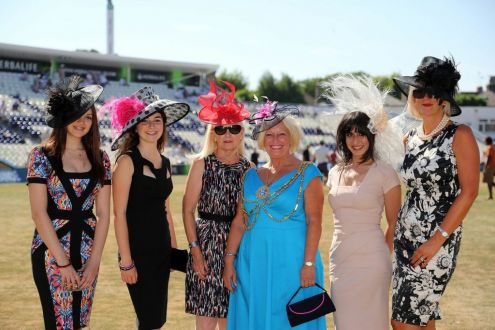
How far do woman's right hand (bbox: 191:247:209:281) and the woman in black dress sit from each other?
188 mm

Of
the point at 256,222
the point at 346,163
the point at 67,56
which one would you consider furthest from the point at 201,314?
the point at 67,56

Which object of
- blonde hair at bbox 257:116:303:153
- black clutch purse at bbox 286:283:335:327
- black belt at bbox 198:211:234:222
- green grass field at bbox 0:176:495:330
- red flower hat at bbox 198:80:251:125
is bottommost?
green grass field at bbox 0:176:495:330

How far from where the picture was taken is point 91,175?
3910mm

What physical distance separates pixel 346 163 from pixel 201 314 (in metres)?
1.51

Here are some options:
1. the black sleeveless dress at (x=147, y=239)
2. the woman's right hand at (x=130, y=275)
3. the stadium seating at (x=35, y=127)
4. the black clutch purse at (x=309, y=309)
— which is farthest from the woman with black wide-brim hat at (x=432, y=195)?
the stadium seating at (x=35, y=127)

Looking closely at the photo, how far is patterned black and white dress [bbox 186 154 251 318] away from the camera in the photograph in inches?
170

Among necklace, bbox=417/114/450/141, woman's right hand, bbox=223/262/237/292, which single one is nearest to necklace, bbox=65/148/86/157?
woman's right hand, bbox=223/262/237/292

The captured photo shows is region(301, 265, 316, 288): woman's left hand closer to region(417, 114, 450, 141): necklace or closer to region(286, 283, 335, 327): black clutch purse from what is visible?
region(286, 283, 335, 327): black clutch purse

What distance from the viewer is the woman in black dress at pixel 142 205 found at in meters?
4.04

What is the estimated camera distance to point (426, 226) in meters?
3.90

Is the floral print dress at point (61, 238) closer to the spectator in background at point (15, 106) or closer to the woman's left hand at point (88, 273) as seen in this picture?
the woman's left hand at point (88, 273)

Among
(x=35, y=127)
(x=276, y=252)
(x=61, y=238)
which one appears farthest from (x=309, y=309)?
(x=35, y=127)

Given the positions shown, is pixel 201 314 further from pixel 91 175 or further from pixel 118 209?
pixel 91 175

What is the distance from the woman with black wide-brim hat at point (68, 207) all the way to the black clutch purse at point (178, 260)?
62 cm
